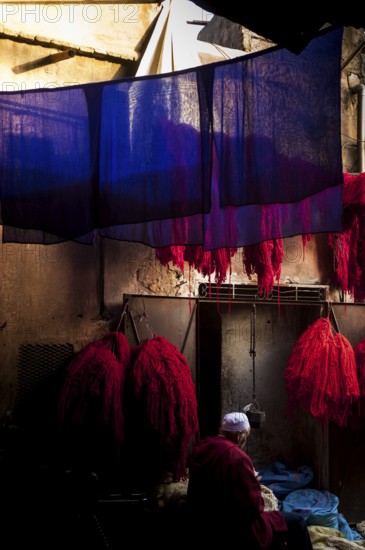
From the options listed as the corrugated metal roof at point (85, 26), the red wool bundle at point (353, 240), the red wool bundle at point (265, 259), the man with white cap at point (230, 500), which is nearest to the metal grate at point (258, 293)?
the red wool bundle at point (353, 240)

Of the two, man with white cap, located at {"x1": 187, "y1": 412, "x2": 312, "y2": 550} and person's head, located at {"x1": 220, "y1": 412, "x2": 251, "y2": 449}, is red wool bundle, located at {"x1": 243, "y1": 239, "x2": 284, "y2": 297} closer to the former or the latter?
person's head, located at {"x1": 220, "y1": 412, "x2": 251, "y2": 449}

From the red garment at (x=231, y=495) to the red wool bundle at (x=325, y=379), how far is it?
1.92 meters

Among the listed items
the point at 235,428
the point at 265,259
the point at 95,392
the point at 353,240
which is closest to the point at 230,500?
the point at 235,428

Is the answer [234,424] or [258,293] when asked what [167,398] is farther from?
[258,293]

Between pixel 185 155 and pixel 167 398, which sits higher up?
A: pixel 185 155

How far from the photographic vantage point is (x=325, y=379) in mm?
6008

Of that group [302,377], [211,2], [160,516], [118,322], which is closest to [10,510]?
[160,516]

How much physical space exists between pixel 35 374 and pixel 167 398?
1.27 meters

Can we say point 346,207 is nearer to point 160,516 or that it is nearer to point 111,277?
point 111,277

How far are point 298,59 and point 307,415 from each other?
5.42 meters

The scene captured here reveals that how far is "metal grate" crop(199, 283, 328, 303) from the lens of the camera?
6.43m

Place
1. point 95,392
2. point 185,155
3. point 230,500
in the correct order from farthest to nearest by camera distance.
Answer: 1. point 95,392
2. point 230,500
3. point 185,155

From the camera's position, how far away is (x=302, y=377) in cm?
608

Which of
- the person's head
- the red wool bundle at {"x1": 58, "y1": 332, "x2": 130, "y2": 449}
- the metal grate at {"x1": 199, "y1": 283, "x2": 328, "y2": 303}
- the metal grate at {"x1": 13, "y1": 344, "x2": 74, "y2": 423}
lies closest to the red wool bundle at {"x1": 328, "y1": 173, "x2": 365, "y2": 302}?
the metal grate at {"x1": 199, "y1": 283, "x2": 328, "y2": 303}
